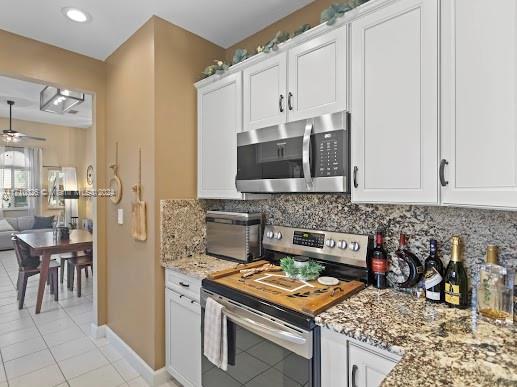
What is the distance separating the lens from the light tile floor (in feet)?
7.36

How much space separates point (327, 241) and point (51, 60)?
2.82 meters

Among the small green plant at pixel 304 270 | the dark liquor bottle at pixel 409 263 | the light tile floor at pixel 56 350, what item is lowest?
the light tile floor at pixel 56 350

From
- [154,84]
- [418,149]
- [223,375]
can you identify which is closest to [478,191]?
[418,149]

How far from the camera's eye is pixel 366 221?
1749 millimetres

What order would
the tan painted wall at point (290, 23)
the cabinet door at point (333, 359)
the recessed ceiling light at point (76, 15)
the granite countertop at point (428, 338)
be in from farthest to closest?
the recessed ceiling light at point (76, 15)
the tan painted wall at point (290, 23)
the cabinet door at point (333, 359)
the granite countertop at point (428, 338)

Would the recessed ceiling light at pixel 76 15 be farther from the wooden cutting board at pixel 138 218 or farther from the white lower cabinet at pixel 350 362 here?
the white lower cabinet at pixel 350 362

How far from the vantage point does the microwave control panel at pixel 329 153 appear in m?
1.53

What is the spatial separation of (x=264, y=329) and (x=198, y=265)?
83 cm

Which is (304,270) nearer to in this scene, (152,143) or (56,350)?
(152,143)

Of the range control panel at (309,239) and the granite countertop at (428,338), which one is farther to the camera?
the range control panel at (309,239)

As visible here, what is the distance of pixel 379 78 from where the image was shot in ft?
4.62

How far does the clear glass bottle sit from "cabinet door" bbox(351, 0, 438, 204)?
382mm

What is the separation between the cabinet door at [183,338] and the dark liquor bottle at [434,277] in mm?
1340

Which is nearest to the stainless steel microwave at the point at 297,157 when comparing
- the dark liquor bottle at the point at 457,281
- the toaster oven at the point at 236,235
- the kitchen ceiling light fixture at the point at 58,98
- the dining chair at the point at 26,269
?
the toaster oven at the point at 236,235
